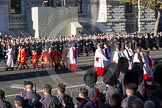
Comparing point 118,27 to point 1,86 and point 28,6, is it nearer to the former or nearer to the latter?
point 28,6

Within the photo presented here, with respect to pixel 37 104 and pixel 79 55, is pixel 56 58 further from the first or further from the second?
pixel 37 104

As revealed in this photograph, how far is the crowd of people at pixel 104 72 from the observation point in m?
10.7

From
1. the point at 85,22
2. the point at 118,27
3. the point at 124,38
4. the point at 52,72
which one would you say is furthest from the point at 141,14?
the point at 52,72

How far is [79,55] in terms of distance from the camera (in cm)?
3834

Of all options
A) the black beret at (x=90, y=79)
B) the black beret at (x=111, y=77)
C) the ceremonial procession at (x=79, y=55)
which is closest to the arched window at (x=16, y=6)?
the ceremonial procession at (x=79, y=55)

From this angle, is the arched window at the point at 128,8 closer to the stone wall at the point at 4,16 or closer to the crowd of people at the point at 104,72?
the crowd of people at the point at 104,72

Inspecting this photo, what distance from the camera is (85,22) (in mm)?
48750

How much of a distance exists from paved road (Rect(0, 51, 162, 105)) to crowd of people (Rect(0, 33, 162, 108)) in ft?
3.12

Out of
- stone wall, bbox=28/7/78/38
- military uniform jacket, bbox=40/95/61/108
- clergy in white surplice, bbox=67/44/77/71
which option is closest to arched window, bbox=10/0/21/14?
stone wall, bbox=28/7/78/38

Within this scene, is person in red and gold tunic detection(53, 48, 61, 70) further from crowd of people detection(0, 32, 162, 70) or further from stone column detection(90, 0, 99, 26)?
stone column detection(90, 0, 99, 26)

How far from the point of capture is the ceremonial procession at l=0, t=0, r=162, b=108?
11.5 metres

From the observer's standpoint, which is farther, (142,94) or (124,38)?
(124,38)

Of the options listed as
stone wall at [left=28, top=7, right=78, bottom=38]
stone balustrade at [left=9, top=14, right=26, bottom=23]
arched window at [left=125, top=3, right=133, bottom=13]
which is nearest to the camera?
stone wall at [left=28, top=7, right=78, bottom=38]

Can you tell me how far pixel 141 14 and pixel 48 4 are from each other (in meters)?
11.5
